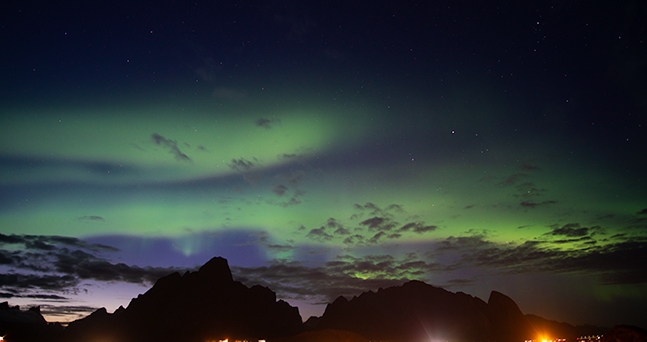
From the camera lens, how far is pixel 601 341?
89.7 meters

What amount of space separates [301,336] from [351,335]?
88.1 feet

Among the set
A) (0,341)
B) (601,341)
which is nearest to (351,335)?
(601,341)

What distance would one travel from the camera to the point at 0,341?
83.9 metres

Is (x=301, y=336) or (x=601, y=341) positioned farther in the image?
(x=301, y=336)

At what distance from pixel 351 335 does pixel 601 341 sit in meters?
A: 89.1

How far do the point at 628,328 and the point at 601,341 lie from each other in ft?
24.9

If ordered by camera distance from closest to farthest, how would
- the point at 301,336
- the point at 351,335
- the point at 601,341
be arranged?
the point at 601,341, the point at 301,336, the point at 351,335

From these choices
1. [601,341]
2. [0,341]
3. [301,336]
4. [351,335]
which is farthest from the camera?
[351,335]

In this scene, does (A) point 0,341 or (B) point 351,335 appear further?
(B) point 351,335

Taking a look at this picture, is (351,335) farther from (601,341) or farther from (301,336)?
(601,341)

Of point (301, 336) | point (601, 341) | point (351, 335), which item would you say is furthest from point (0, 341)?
point (601, 341)

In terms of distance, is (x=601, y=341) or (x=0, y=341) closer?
(x=0, y=341)

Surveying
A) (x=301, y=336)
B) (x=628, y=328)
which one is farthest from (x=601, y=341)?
(x=301, y=336)

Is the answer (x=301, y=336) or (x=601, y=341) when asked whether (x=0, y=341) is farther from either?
(x=601, y=341)
